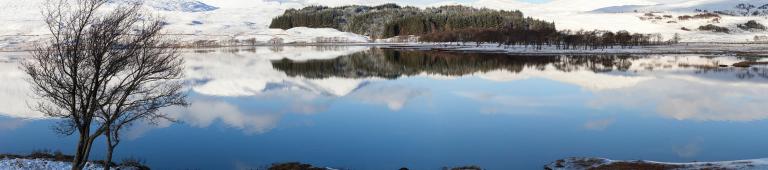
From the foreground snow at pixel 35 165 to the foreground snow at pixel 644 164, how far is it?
16167 millimetres

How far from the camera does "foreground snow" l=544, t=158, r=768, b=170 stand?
1943 centimetres

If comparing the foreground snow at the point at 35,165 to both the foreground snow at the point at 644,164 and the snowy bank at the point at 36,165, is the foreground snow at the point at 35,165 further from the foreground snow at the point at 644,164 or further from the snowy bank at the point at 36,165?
the foreground snow at the point at 644,164

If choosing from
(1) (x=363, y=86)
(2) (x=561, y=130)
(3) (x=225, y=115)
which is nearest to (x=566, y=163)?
(2) (x=561, y=130)

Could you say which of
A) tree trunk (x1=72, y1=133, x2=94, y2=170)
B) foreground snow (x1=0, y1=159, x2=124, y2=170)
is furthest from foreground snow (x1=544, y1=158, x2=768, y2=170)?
foreground snow (x1=0, y1=159, x2=124, y2=170)

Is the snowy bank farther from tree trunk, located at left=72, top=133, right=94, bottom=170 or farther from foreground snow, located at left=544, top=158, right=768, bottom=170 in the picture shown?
foreground snow, located at left=544, top=158, right=768, bottom=170

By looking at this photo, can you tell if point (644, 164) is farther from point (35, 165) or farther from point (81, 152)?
point (35, 165)

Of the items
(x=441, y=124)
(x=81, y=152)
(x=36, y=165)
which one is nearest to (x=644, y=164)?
(x=441, y=124)

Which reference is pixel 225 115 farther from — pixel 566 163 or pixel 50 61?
pixel 566 163

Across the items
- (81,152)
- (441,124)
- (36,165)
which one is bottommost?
(441,124)

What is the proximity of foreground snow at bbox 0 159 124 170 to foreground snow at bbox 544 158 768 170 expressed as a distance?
16.2 metres

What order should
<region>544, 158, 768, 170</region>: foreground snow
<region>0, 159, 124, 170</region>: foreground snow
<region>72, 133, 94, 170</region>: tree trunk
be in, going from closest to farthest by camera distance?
<region>72, 133, 94, 170</region>: tree trunk, <region>544, 158, 768, 170</region>: foreground snow, <region>0, 159, 124, 170</region>: foreground snow

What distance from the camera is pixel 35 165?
21.5 meters

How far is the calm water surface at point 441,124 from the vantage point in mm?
25266

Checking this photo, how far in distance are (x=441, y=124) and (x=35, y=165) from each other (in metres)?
19.1
